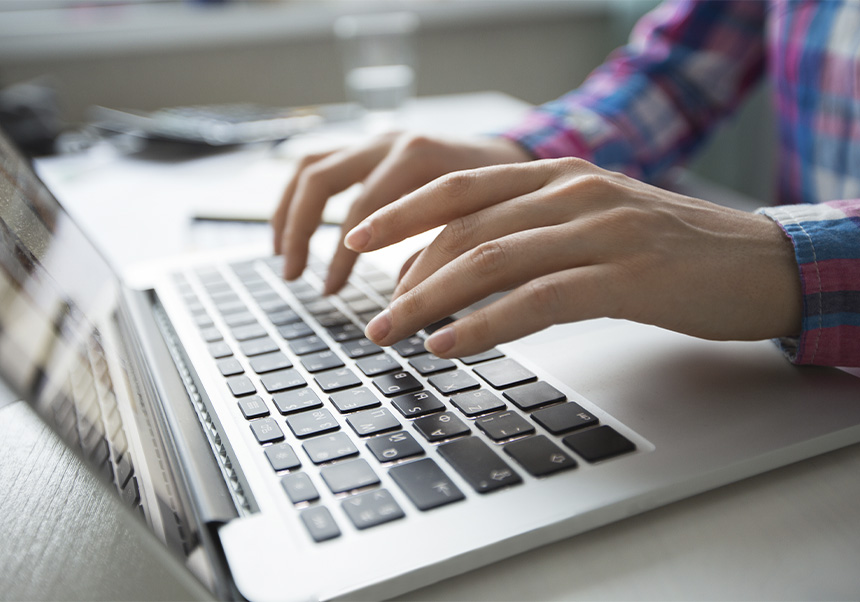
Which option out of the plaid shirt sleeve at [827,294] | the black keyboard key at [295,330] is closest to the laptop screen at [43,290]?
the black keyboard key at [295,330]

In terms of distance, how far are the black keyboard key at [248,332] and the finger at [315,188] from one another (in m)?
0.09

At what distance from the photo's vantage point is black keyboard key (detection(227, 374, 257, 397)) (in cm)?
36

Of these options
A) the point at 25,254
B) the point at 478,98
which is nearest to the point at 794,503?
the point at 25,254

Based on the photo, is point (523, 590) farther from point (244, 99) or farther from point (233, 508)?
point (244, 99)

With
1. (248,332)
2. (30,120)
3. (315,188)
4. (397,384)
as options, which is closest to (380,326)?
(397,384)

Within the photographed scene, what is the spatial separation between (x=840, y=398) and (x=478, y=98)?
113 centimetres

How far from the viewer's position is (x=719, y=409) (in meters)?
0.32

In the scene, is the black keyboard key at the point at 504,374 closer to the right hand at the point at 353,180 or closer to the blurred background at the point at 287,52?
the right hand at the point at 353,180

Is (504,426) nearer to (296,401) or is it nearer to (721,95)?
(296,401)

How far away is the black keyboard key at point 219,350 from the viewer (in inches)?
16.3

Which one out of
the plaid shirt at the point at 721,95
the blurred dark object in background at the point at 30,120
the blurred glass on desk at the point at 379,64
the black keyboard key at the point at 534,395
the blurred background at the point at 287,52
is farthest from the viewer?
the blurred background at the point at 287,52

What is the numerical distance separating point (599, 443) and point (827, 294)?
16cm

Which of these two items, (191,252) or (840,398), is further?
(191,252)

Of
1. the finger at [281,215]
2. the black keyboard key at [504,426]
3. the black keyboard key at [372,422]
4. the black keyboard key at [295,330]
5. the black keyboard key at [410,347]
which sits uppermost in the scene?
the finger at [281,215]
